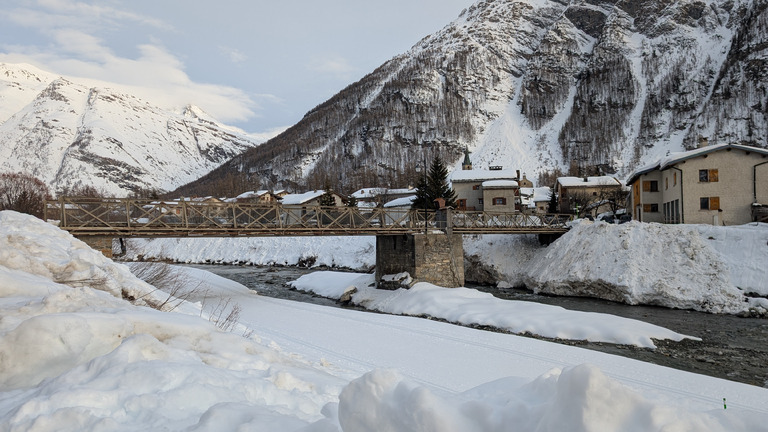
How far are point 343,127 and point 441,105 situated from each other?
44298 mm

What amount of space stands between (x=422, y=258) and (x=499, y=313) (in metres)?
8.61

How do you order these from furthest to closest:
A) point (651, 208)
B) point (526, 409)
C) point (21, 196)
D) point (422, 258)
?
point (21, 196) → point (651, 208) → point (422, 258) → point (526, 409)

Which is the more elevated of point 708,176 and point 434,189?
point 434,189

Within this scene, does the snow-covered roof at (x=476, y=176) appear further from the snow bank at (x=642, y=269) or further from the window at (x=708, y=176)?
the window at (x=708, y=176)

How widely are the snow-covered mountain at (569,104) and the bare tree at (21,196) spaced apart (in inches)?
3191

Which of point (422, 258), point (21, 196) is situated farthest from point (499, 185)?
point (21, 196)

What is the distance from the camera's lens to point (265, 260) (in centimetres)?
5000

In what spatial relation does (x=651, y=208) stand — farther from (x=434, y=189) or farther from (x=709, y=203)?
(x=434, y=189)

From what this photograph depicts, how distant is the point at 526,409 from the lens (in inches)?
98.8

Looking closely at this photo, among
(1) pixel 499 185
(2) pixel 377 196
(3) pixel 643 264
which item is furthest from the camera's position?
(2) pixel 377 196

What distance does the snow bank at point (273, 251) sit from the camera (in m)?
45.8

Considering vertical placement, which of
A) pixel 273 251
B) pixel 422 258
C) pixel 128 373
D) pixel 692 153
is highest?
pixel 692 153

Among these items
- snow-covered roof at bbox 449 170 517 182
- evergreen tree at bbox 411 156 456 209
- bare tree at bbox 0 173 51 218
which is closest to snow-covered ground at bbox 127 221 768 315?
evergreen tree at bbox 411 156 456 209

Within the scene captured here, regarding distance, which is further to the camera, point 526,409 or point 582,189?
point 582,189
